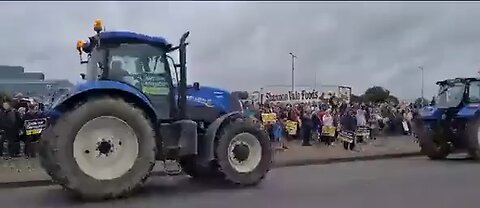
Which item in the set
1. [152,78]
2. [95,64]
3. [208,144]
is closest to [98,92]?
[95,64]

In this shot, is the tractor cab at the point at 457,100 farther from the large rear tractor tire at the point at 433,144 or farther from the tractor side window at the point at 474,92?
the large rear tractor tire at the point at 433,144

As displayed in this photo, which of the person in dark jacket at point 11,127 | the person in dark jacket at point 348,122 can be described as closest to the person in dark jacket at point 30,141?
the person in dark jacket at point 11,127

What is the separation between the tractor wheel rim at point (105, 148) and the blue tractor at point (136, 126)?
16 mm

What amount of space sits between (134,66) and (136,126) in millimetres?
1208

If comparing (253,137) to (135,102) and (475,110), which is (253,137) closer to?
(135,102)

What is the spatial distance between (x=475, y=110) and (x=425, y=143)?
170 centimetres

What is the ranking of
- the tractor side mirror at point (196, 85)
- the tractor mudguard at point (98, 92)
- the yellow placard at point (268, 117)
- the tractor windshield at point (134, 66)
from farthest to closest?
the yellow placard at point (268, 117) → the tractor side mirror at point (196, 85) → the tractor windshield at point (134, 66) → the tractor mudguard at point (98, 92)

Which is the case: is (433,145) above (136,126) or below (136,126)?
below

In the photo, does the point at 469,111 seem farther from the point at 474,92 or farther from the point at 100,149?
the point at 100,149

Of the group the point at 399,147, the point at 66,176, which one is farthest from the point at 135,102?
the point at 399,147

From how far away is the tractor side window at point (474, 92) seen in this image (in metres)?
17.2

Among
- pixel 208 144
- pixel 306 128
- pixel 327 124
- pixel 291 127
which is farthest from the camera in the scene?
pixel 291 127

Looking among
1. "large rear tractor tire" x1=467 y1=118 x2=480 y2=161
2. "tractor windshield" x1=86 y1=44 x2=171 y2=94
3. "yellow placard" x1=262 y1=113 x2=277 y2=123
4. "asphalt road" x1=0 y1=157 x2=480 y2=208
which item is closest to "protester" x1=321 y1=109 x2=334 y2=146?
"yellow placard" x1=262 y1=113 x2=277 y2=123

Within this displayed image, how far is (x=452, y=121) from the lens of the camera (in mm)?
17141
